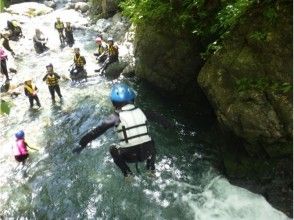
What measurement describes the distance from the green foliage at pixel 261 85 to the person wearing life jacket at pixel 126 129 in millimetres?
2421

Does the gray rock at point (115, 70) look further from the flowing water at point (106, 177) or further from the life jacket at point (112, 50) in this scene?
the flowing water at point (106, 177)

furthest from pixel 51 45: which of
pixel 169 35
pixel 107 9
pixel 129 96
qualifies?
pixel 129 96

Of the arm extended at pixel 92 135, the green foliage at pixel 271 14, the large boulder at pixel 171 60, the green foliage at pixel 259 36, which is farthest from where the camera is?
the large boulder at pixel 171 60

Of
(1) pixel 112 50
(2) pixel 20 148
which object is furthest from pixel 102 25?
(2) pixel 20 148

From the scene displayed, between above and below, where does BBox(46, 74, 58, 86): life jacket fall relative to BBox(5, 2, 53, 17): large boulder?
above

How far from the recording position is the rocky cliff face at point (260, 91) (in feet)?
22.3

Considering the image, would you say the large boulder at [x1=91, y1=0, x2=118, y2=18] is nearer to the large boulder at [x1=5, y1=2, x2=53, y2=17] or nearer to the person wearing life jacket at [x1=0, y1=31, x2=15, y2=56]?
the large boulder at [x1=5, y1=2, x2=53, y2=17]

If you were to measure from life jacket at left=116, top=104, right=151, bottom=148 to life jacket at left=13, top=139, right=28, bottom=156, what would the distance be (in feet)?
17.6

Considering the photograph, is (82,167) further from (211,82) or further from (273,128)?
(273,128)

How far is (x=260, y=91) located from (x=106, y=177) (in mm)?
4117

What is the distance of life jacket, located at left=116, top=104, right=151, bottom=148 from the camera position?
5535mm

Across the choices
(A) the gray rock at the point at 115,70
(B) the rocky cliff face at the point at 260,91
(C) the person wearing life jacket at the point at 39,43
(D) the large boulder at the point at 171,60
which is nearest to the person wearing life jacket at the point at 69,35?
(C) the person wearing life jacket at the point at 39,43

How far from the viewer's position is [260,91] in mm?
7004

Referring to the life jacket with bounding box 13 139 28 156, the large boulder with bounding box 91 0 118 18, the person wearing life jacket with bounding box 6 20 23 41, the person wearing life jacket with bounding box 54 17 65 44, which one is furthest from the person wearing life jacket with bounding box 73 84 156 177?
the person wearing life jacket with bounding box 6 20 23 41
